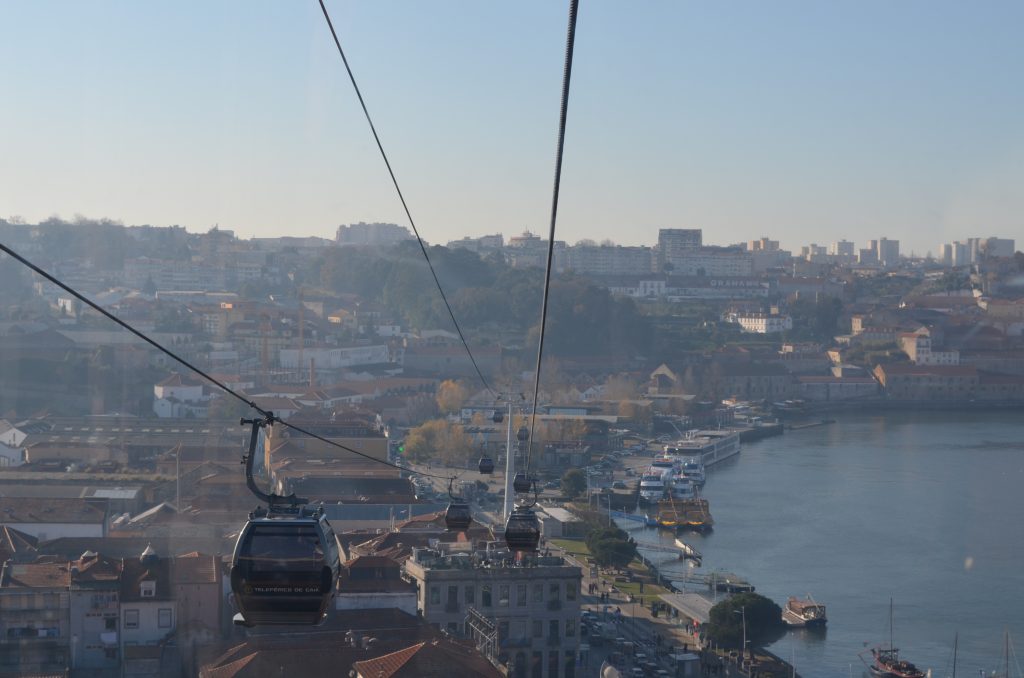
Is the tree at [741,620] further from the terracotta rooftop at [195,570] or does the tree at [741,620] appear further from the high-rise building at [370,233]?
the high-rise building at [370,233]

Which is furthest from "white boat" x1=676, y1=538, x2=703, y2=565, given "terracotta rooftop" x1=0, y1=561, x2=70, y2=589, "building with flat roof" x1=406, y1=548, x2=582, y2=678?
"terracotta rooftop" x1=0, y1=561, x2=70, y2=589

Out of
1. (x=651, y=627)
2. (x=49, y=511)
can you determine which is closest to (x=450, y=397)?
(x=49, y=511)

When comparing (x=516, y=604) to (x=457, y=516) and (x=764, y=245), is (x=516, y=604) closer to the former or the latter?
(x=457, y=516)

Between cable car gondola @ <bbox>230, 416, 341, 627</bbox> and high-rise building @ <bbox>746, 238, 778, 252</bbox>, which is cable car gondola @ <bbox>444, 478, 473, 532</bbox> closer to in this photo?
cable car gondola @ <bbox>230, 416, 341, 627</bbox>

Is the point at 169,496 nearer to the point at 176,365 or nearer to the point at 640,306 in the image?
the point at 176,365

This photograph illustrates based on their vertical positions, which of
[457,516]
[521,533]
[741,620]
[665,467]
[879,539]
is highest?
[521,533]

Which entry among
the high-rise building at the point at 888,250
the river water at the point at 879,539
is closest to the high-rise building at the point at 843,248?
the high-rise building at the point at 888,250
